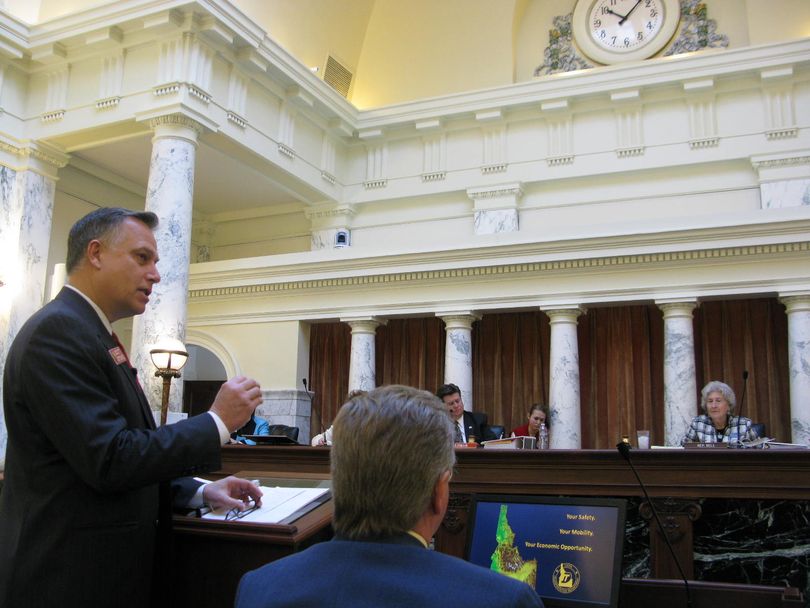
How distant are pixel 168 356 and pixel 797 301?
690 centimetres

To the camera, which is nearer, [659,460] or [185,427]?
[185,427]

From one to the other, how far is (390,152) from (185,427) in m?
13.3

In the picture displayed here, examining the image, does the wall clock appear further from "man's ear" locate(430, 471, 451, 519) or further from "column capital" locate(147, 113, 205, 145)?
"man's ear" locate(430, 471, 451, 519)

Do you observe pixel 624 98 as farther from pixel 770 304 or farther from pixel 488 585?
pixel 488 585

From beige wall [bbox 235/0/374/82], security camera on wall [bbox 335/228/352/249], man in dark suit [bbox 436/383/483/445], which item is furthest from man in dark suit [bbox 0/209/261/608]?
beige wall [bbox 235/0/374/82]

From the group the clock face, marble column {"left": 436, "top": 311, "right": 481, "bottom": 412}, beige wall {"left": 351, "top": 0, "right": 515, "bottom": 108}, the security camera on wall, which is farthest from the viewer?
beige wall {"left": 351, "top": 0, "right": 515, "bottom": 108}

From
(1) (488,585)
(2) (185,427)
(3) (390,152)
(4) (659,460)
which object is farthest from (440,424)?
(3) (390,152)

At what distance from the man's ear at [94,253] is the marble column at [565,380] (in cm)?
812

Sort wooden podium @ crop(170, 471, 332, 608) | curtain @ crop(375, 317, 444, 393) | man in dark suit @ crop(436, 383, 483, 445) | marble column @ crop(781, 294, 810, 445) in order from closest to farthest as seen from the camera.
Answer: wooden podium @ crop(170, 471, 332, 608), man in dark suit @ crop(436, 383, 483, 445), marble column @ crop(781, 294, 810, 445), curtain @ crop(375, 317, 444, 393)

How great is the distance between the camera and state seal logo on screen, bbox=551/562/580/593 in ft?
8.53

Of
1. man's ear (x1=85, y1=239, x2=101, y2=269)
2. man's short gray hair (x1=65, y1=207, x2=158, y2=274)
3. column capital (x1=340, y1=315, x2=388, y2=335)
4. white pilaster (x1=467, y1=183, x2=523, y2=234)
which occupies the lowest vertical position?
man's ear (x1=85, y1=239, x2=101, y2=269)

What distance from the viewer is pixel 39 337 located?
1.92 metres

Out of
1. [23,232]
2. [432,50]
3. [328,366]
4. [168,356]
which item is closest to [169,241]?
[168,356]

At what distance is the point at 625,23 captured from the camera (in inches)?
567
